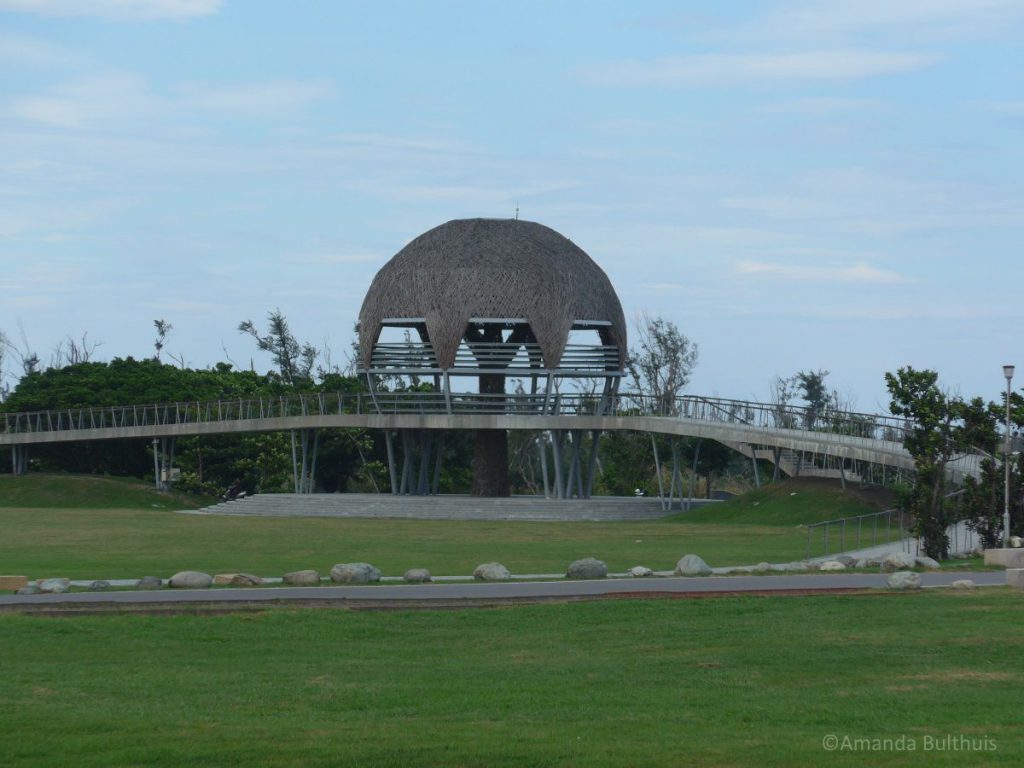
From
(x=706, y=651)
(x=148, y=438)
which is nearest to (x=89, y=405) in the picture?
(x=148, y=438)

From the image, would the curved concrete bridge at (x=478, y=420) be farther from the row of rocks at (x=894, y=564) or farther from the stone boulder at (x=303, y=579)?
the stone boulder at (x=303, y=579)

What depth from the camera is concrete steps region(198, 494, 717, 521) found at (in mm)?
57188

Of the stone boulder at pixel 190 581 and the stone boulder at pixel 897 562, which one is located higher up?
the stone boulder at pixel 897 562

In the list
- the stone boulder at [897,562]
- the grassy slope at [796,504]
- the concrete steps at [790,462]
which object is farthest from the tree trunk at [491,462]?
the stone boulder at [897,562]

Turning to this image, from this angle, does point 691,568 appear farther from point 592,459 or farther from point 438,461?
point 438,461

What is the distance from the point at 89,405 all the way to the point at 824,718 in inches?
2679

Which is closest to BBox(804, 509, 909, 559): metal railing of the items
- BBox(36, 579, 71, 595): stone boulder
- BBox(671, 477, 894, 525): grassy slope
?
BBox(671, 477, 894, 525): grassy slope

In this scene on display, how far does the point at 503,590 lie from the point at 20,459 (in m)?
56.4

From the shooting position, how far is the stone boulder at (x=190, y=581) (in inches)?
989

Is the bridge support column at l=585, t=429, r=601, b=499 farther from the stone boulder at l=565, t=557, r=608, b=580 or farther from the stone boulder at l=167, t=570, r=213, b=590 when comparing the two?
the stone boulder at l=167, t=570, r=213, b=590

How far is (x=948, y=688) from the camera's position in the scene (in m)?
15.0

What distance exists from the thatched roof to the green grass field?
958 centimetres

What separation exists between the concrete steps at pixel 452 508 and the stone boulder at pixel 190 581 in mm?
31423

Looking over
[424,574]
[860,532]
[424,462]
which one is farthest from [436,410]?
[424,574]
